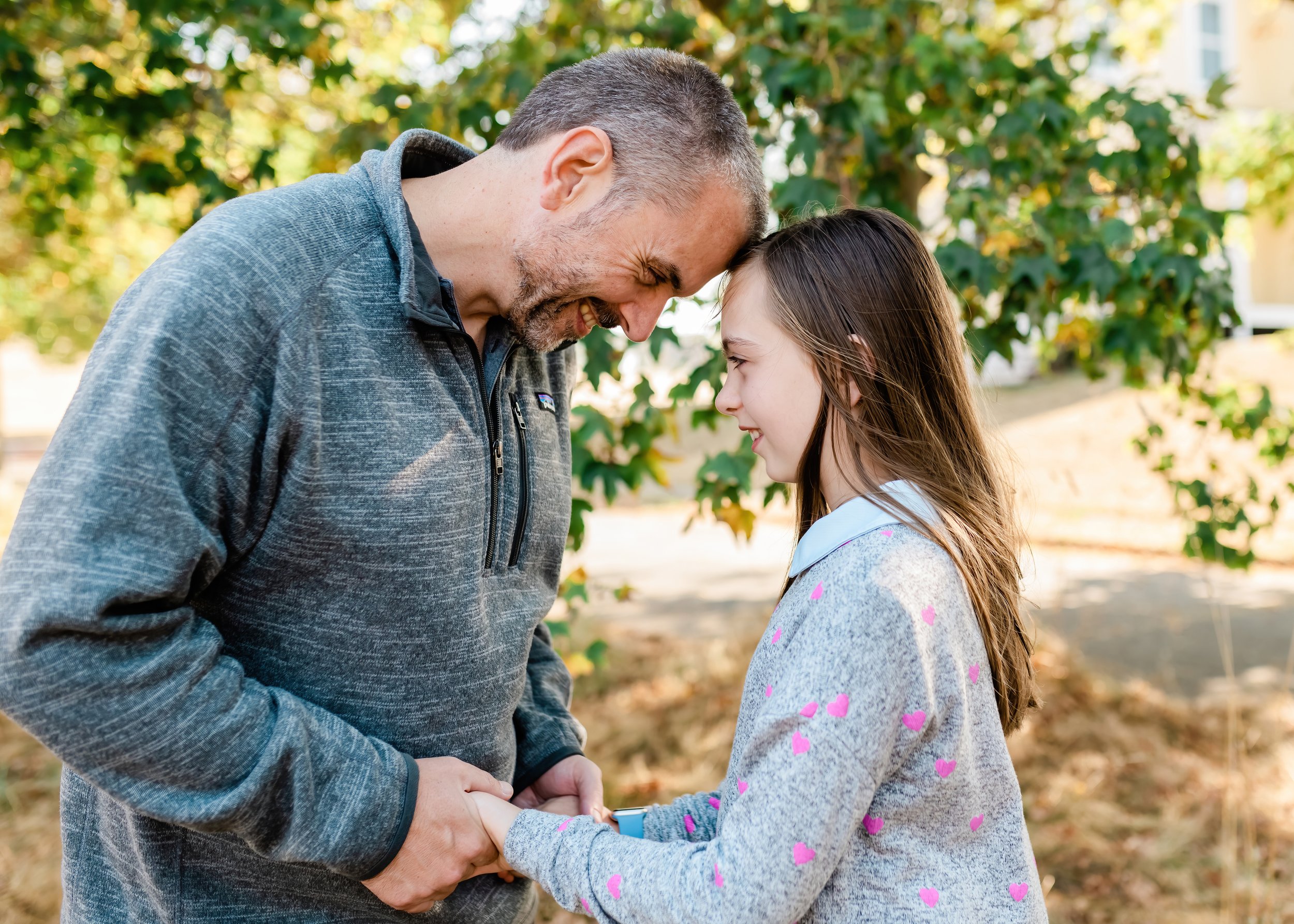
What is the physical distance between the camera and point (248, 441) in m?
1.20

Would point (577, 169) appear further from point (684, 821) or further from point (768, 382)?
point (684, 821)

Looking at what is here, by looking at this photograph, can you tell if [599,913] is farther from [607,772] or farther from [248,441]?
[607,772]

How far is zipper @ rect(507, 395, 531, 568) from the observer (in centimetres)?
156

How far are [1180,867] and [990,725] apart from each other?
10.2ft

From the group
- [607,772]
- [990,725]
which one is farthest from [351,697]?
[607,772]

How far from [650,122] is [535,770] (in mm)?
1125

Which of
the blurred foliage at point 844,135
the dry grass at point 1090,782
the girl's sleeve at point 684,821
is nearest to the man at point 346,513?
the girl's sleeve at point 684,821

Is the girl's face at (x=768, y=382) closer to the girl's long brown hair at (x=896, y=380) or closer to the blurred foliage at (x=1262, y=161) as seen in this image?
the girl's long brown hair at (x=896, y=380)

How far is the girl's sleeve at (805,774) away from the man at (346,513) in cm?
36

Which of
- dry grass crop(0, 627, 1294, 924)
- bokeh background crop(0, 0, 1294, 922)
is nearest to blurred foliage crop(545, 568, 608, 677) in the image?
bokeh background crop(0, 0, 1294, 922)

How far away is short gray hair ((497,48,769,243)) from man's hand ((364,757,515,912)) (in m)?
0.89

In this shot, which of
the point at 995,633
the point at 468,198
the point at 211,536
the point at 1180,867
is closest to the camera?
the point at 211,536

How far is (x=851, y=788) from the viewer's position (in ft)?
3.91

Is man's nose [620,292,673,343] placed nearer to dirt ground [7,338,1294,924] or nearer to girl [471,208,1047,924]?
girl [471,208,1047,924]
